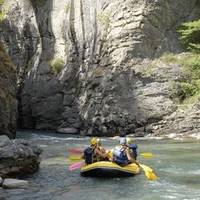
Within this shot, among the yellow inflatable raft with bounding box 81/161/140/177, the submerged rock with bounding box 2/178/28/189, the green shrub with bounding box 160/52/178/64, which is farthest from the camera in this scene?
the green shrub with bounding box 160/52/178/64

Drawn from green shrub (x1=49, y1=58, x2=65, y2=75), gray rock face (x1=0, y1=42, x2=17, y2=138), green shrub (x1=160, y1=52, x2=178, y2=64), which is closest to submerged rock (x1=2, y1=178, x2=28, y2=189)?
gray rock face (x1=0, y1=42, x2=17, y2=138)

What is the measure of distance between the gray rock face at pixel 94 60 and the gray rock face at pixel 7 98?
5820 millimetres

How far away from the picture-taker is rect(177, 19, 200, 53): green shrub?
105ft

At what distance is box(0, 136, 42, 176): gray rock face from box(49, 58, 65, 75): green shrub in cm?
2047

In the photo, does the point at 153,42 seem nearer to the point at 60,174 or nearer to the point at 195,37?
the point at 195,37

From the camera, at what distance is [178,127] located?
2750cm

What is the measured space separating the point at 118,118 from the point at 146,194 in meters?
16.7

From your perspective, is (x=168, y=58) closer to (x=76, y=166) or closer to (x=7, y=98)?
(x=7, y=98)

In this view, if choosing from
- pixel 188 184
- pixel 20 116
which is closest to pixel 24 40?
pixel 20 116

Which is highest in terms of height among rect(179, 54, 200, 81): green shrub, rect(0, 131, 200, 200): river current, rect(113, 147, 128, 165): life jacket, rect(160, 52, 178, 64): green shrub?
rect(160, 52, 178, 64): green shrub

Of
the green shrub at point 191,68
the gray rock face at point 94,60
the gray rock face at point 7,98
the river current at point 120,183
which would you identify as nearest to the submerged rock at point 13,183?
the river current at point 120,183

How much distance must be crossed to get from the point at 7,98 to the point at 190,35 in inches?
542

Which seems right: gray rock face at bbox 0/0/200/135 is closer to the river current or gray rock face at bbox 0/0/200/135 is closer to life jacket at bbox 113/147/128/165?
the river current

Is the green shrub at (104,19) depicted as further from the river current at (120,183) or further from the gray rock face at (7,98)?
the river current at (120,183)
